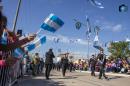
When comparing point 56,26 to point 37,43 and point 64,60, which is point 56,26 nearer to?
point 37,43

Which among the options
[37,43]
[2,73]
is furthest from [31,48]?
[2,73]

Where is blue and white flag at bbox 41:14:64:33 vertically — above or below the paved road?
above

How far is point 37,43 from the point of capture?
18.9 metres

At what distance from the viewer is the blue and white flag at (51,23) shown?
334 inches

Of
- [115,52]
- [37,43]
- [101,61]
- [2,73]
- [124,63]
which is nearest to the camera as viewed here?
[2,73]

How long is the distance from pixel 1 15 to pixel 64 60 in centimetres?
2014

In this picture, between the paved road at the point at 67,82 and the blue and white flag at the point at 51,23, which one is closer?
the blue and white flag at the point at 51,23

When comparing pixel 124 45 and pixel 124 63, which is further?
pixel 124 45

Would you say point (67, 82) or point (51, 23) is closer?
point (51, 23)

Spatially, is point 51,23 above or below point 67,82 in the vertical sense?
above

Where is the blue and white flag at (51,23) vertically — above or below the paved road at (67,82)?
above

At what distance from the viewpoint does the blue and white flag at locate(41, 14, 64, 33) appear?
8491mm

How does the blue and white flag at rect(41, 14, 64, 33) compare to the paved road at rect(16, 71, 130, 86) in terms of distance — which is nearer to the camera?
the blue and white flag at rect(41, 14, 64, 33)

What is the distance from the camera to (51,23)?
9.03 m
